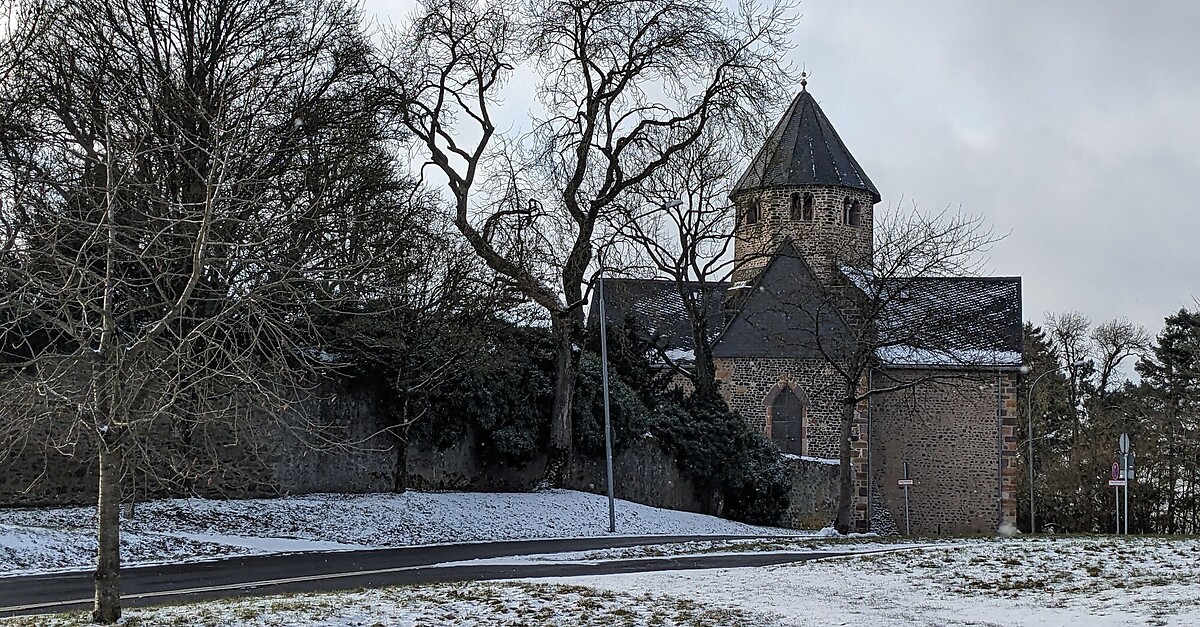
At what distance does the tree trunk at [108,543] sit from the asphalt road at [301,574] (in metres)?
1.98

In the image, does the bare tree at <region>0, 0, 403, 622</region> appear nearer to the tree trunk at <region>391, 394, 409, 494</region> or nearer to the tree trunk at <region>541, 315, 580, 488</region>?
the tree trunk at <region>391, 394, 409, 494</region>

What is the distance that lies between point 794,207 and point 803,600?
1579 inches

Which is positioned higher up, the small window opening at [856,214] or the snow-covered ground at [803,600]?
the small window opening at [856,214]

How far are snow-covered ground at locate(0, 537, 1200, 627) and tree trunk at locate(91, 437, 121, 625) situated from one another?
0.73 ft

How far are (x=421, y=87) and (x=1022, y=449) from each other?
33.5 meters

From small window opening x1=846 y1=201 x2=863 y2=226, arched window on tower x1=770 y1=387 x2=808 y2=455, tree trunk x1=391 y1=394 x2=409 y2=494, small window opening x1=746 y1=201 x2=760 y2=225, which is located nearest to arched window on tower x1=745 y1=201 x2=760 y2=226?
small window opening x1=746 y1=201 x2=760 y2=225

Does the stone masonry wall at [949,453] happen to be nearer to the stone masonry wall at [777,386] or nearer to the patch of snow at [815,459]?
the patch of snow at [815,459]

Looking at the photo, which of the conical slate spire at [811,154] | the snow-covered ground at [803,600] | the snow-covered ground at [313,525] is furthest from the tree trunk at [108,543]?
the conical slate spire at [811,154]

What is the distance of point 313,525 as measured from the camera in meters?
21.7

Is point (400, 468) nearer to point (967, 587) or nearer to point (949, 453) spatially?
point (967, 587)

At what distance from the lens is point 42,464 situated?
20984 millimetres

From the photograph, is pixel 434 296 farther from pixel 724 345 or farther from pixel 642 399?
pixel 724 345

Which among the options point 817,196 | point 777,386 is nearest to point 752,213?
point 777,386

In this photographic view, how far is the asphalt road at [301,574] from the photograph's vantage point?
12.1 metres
